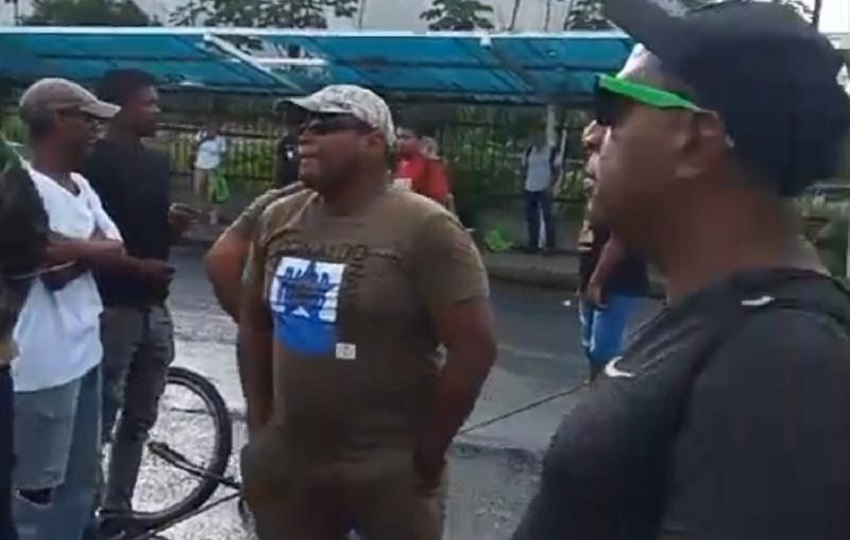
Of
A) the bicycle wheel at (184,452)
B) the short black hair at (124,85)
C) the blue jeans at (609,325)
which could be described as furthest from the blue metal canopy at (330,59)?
the short black hair at (124,85)

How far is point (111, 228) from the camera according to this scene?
5.84 meters

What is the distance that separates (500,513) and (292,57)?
15.3 metres

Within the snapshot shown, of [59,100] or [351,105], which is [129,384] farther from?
[351,105]

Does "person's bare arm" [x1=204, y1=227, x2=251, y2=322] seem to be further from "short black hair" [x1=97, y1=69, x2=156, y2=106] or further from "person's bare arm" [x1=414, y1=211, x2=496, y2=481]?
"short black hair" [x1=97, y1=69, x2=156, y2=106]

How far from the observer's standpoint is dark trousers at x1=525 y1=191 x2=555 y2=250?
21.3m

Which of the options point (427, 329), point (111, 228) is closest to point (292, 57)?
point (111, 228)

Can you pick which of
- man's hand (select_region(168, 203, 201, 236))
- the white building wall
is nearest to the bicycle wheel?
man's hand (select_region(168, 203, 201, 236))

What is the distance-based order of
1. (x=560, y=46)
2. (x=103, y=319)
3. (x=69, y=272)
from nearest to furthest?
(x=69, y=272)
(x=103, y=319)
(x=560, y=46)

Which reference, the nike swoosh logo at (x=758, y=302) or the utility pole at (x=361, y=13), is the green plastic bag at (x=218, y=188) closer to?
the utility pole at (x=361, y=13)

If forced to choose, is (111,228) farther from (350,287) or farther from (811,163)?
(811,163)

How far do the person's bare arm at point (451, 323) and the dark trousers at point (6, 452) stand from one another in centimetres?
104

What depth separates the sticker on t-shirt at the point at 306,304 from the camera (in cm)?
450

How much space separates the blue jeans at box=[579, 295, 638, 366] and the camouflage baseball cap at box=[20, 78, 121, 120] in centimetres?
335

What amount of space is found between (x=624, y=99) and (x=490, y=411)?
8298 mm
